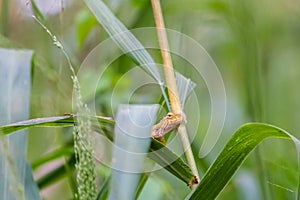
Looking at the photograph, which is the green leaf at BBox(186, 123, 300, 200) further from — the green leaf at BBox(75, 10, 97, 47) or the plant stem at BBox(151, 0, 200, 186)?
the green leaf at BBox(75, 10, 97, 47)

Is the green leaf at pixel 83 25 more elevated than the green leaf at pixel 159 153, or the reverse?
the green leaf at pixel 83 25

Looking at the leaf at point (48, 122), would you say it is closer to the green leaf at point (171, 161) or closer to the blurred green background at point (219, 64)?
the green leaf at point (171, 161)

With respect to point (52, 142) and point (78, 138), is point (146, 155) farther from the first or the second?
→ point (52, 142)

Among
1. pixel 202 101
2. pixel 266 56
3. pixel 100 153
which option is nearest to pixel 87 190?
pixel 100 153

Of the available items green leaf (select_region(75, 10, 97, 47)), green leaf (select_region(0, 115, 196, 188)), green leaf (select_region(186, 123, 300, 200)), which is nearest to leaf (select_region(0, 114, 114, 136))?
green leaf (select_region(0, 115, 196, 188))

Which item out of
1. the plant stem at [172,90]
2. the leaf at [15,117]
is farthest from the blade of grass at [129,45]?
the leaf at [15,117]

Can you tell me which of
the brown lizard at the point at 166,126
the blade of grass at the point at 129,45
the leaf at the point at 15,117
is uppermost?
the blade of grass at the point at 129,45
